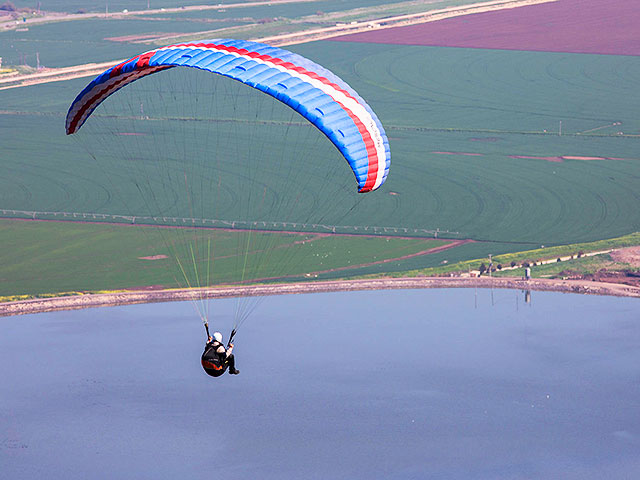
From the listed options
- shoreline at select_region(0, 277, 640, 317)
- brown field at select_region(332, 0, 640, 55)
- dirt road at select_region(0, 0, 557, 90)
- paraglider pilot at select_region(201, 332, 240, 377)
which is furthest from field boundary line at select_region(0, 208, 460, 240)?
brown field at select_region(332, 0, 640, 55)

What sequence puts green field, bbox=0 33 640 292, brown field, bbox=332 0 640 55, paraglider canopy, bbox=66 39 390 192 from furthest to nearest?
brown field, bbox=332 0 640 55 → green field, bbox=0 33 640 292 → paraglider canopy, bbox=66 39 390 192

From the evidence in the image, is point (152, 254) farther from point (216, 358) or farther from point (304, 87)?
point (216, 358)

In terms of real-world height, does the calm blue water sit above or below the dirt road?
below

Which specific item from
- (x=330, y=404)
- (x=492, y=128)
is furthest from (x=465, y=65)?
(x=330, y=404)

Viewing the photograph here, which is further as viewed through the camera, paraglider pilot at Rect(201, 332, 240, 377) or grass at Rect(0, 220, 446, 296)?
grass at Rect(0, 220, 446, 296)

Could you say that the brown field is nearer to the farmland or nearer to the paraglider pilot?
the farmland

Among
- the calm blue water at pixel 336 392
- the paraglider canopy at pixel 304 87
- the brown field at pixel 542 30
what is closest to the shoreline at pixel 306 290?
the calm blue water at pixel 336 392

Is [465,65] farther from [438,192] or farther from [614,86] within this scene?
[438,192]

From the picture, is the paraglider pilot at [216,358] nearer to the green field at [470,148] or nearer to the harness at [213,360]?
the harness at [213,360]
